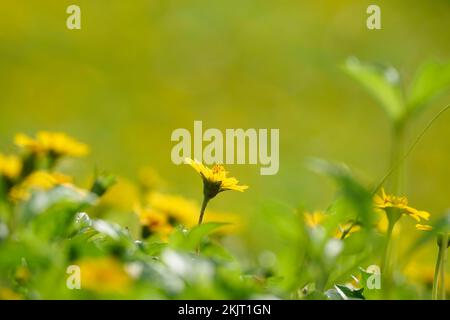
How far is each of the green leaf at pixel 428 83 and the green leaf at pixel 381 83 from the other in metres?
0.02

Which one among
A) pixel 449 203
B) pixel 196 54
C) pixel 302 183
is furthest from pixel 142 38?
pixel 449 203

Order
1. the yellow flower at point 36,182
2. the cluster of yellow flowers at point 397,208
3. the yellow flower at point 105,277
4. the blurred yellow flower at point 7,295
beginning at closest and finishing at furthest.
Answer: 1. the yellow flower at point 105,277
2. the cluster of yellow flowers at point 397,208
3. the blurred yellow flower at point 7,295
4. the yellow flower at point 36,182

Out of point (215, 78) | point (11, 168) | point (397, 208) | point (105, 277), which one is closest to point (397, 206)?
point (397, 208)

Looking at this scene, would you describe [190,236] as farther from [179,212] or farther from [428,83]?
[179,212]

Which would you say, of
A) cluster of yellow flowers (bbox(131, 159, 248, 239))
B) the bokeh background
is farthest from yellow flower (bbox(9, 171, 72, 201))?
the bokeh background

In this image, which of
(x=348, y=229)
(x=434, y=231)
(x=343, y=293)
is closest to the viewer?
(x=434, y=231)

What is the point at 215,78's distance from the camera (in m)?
3.68

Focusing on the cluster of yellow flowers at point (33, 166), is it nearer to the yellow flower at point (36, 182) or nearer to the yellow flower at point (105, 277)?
the yellow flower at point (36, 182)

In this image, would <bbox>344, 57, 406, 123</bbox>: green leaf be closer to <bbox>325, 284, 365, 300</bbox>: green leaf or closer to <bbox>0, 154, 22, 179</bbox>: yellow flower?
<bbox>325, 284, 365, 300</bbox>: green leaf

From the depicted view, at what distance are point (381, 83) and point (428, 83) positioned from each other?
0.05 meters

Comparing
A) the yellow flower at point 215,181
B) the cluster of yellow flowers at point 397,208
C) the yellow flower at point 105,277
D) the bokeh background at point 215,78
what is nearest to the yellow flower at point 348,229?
the cluster of yellow flowers at point 397,208

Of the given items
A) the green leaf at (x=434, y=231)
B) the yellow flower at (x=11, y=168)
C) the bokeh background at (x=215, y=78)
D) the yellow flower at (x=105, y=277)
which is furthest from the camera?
the bokeh background at (x=215, y=78)

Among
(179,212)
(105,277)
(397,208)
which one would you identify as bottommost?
(105,277)

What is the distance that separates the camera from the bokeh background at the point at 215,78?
318 centimetres
